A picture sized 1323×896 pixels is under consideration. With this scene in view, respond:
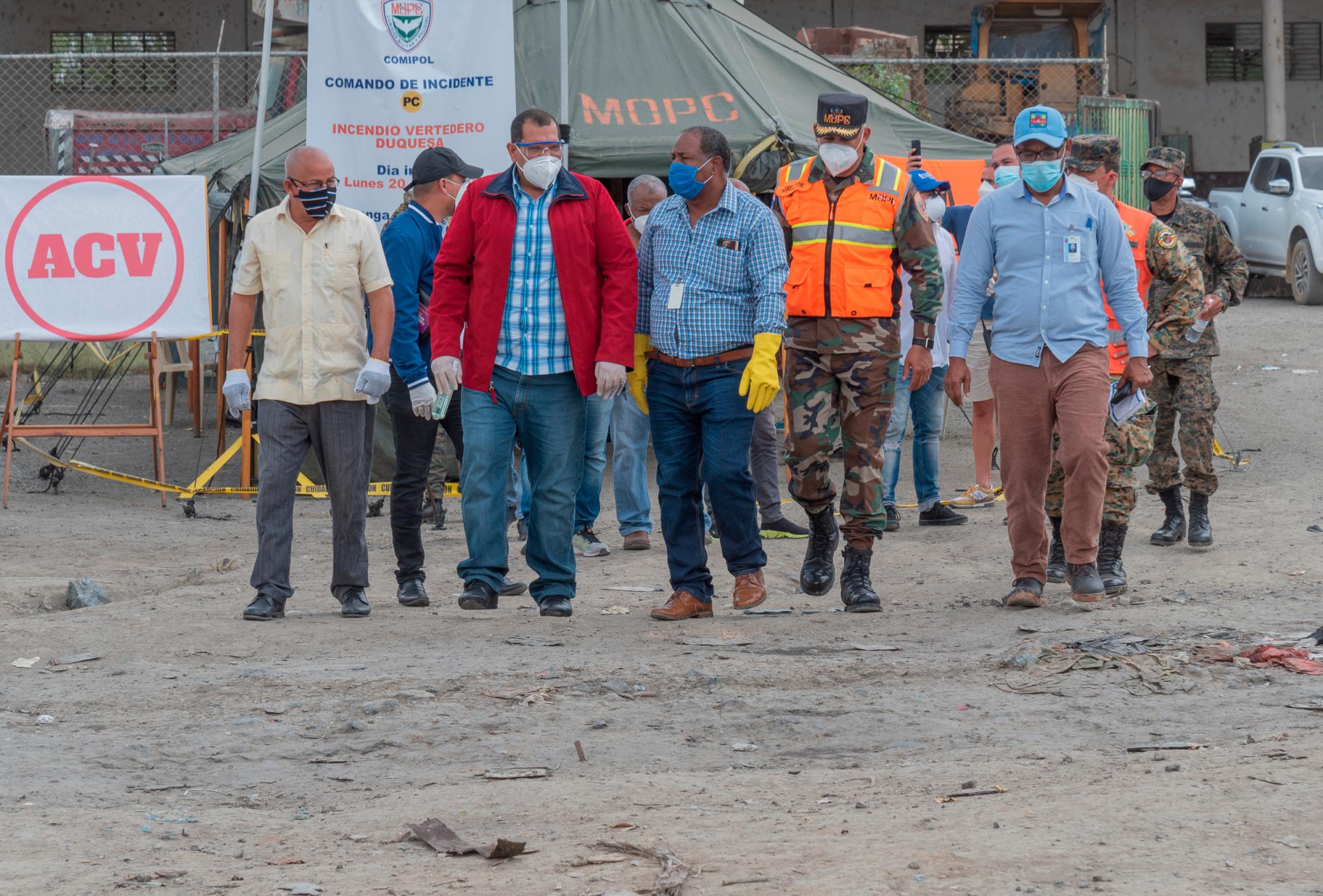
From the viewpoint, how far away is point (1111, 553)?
719cm

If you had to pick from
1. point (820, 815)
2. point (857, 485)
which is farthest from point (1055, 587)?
point (820, 815)

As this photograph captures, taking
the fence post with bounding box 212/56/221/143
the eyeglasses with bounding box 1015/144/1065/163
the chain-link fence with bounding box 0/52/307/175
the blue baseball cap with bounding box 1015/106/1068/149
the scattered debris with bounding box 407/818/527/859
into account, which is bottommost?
the scattered debris with bounding box 407/818/527/859

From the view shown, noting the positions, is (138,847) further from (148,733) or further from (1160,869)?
(1160,869)

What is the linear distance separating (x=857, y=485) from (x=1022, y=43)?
20487 millimetres

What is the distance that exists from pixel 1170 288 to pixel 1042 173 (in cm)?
149

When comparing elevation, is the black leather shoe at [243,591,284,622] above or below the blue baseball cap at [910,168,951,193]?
below

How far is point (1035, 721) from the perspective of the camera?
5062mm

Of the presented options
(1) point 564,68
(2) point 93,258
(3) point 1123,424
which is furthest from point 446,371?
(2) point 93,258

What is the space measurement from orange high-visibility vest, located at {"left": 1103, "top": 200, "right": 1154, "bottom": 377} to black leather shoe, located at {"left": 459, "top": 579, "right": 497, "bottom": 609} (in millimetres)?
2888

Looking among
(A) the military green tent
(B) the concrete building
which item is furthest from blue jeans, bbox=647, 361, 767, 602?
(B) the concrete building

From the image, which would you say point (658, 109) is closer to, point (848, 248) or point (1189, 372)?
point (1189, 372)

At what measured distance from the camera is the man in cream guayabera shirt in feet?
21.5

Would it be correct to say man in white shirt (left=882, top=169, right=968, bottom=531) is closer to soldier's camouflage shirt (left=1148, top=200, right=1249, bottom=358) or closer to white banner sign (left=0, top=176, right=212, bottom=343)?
soldier's camouflage shirt (left=1148, top=200, right=1249, bottom=358)

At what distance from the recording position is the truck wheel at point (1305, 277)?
64.3ft
